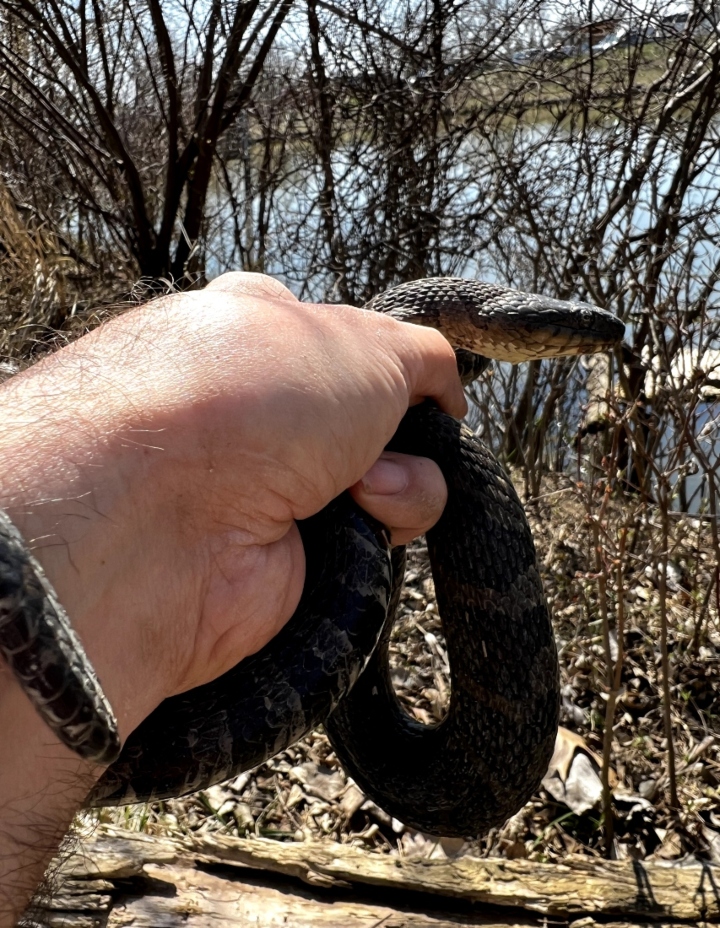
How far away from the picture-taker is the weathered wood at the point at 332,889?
2643 millimetres

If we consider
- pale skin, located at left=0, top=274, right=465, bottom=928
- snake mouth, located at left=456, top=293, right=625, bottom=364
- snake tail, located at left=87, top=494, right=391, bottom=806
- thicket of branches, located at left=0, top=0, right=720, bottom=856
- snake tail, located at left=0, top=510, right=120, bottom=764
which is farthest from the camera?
thicket of branches, located at left=0, top=0, right=720, bottom=856

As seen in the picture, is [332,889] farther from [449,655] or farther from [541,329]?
[541,329]

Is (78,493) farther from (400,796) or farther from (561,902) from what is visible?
(561,902)

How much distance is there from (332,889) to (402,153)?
200 inches

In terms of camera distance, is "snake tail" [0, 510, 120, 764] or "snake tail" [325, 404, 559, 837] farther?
"snake tail" [325, 404, 559, 837]

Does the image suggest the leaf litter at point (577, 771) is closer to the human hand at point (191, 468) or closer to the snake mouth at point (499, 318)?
the snake mouth at point (499, 318)

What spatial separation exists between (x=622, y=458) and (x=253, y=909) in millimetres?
4571

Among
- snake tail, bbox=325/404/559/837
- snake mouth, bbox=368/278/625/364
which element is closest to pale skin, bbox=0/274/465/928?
snake tail, bbox=325/404/559/837

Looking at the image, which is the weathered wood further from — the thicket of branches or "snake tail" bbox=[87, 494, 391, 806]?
the thicket of branches

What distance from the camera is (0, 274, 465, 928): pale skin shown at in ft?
4.91

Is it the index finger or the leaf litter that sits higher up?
the index finger

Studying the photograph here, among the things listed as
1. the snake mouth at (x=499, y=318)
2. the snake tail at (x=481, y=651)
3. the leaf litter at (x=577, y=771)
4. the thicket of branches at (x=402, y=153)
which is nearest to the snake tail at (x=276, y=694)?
the snake tail at (x=481, y=651)

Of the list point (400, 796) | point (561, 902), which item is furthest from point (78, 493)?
point (561, 902)

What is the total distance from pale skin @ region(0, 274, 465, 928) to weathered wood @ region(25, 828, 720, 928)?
128 centimetres
